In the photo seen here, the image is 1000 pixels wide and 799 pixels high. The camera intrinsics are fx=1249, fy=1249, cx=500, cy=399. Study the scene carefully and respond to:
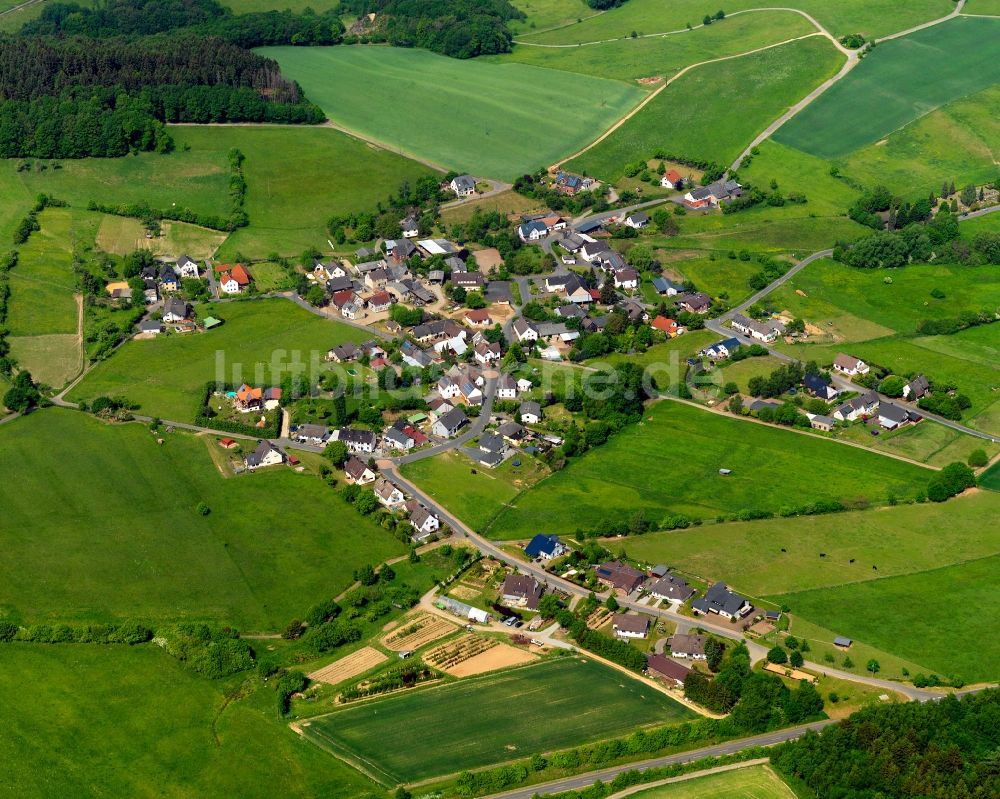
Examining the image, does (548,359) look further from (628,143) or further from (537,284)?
(628,143)

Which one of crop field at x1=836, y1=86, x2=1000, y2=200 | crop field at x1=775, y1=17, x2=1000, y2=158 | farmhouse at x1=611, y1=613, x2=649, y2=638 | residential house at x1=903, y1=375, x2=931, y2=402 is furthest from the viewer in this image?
crop field at x1=775, y1=17, x2=1000, y2=158

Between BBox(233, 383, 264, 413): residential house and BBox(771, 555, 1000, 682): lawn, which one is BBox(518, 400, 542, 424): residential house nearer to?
BBox(233, 383, 264, 413): residential house

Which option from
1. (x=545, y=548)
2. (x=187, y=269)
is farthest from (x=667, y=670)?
(x=187, y=269)

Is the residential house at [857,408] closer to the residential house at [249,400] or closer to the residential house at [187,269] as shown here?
the residential house at [249,400]

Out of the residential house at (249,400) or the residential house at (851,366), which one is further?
the residential house at (851,366)

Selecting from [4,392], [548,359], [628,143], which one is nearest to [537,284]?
[548,359]

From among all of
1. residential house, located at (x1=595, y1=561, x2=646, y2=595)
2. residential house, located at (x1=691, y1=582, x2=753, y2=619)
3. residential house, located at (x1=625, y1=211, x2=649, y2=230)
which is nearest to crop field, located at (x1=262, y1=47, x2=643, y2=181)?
residential house, located at (x1=625, y1=211, x2=649, y2=230)

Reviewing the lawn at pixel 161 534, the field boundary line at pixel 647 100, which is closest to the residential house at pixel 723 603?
the lawn at pixel 161 534
